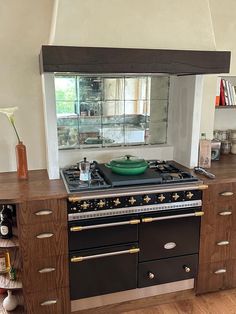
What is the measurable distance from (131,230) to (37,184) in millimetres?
709

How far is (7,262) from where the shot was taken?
218 cm

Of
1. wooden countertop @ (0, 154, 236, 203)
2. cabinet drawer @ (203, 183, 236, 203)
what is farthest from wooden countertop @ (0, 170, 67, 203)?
cabinet drawer @ (203, 183, 236, 203)

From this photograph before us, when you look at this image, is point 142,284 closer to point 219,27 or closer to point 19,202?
point 19,202

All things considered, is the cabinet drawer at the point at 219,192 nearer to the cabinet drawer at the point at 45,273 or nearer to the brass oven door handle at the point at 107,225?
the brass oven door handle at the point at 107,225

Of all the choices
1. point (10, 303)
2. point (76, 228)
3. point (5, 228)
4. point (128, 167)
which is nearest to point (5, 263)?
point (10, 303)

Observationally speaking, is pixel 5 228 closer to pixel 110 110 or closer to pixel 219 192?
pixel 110 110

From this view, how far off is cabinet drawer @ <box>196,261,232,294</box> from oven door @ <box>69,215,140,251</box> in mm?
663

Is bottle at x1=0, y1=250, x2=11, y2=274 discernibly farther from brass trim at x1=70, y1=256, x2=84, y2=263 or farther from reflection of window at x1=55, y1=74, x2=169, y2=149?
reflection of window at x1=55, y1=74, x2=169, y2=149

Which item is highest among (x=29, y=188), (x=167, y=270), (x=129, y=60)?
(x=129, y=60)

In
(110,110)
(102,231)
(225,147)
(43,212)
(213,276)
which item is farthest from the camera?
(225,147)

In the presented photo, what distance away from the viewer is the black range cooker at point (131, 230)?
6.23 ft

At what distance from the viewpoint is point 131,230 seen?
78.4 inches

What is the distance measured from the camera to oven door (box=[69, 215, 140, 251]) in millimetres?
1895

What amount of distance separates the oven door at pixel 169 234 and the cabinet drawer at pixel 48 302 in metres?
0.58
